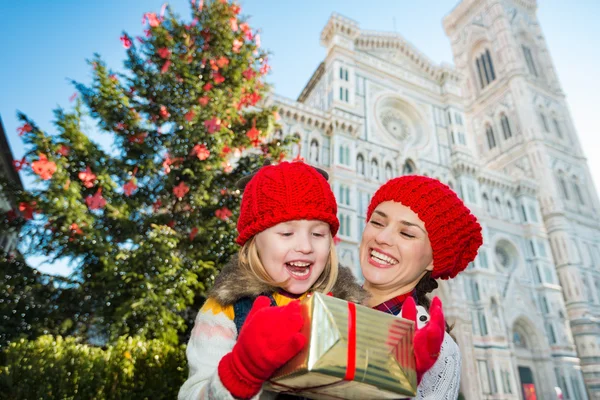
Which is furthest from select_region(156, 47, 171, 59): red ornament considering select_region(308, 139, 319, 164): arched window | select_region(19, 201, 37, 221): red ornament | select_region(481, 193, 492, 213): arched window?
select_region(481, 193, 492, 213): arched window

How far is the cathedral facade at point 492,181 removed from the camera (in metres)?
17.9

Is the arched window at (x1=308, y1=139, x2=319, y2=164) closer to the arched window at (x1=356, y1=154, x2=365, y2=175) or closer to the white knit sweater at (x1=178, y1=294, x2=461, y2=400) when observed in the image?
the arched window at (x1=356, y1=154, x2=365, y2=175)

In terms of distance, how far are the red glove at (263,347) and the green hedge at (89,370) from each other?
4138 millimetres

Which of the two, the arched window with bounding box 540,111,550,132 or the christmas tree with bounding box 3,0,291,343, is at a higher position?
the arched window with bounding box 540,111,550,132

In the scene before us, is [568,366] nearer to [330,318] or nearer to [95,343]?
[95,343]

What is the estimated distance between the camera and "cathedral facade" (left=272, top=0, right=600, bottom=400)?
706 inches

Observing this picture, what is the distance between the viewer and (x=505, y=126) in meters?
29.0

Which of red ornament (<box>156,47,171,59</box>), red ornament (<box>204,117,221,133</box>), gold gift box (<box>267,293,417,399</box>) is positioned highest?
red ornament (<box>156,47,171,59</box>)

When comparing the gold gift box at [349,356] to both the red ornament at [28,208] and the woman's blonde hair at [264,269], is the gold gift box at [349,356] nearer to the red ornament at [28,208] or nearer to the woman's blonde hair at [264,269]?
the woman's blonde hair at [264,269]

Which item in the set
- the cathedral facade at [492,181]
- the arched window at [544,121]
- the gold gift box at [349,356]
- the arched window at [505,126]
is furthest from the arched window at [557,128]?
the gold gift box at [349,356]

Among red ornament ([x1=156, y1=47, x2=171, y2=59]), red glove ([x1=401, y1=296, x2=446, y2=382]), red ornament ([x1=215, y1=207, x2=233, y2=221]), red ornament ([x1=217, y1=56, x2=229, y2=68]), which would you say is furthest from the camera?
red ornament ([x1=217, y1=56, x2=229, y2=68])

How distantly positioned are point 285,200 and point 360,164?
17.8 metres

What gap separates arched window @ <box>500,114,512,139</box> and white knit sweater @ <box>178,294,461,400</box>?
31.5 metres

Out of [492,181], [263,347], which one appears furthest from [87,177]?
[492,181]
